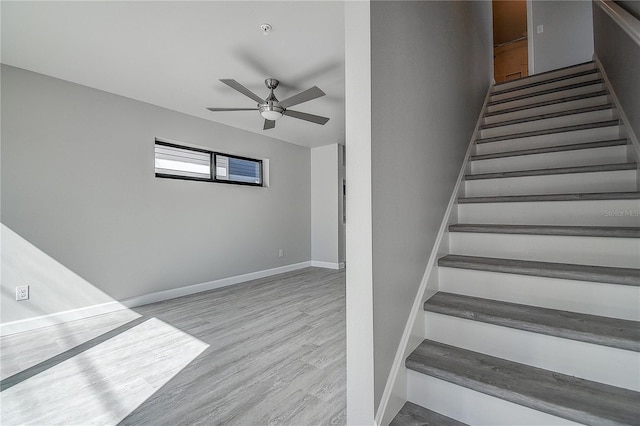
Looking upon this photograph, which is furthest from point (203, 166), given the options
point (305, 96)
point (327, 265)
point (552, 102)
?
point (552, 102)

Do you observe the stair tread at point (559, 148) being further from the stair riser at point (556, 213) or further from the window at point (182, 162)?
the window at point (182, 162)

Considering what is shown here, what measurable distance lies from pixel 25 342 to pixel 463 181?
12.8ft

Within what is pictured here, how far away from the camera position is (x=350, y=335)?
1144mm

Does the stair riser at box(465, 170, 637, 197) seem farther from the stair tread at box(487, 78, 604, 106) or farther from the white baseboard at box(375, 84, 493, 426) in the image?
the stair tread at box(487, 78, 604, 106)

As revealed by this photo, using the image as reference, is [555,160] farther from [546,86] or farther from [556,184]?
[546,86]

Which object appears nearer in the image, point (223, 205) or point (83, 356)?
point (83, 356)

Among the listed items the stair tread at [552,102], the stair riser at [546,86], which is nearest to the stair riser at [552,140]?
the stair tread at [552,102]

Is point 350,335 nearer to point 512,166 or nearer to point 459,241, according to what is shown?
point 459,241

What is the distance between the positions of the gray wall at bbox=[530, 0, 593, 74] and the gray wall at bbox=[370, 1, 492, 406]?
305 cm

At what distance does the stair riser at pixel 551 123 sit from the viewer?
2.04 m

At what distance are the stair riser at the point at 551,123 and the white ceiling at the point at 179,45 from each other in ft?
5.21

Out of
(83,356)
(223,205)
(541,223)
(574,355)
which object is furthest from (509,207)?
(223,205)

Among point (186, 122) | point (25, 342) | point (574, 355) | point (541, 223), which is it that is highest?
point (186, 122)

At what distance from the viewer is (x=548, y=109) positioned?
2.39 meters
